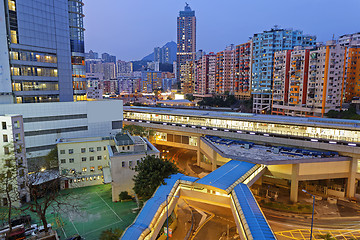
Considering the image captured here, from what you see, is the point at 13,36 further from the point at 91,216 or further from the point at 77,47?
the point at 91,216

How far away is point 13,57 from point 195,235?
54.3 meters

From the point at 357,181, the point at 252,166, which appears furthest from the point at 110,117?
the point at 357,181

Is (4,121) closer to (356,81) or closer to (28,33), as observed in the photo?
(28,33)

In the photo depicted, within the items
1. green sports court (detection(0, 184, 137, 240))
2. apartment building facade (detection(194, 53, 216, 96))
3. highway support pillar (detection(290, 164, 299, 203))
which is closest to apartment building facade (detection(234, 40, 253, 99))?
apartment building facade (detection(194, 53, 216, 96))

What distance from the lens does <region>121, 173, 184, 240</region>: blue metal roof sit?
74.5ft

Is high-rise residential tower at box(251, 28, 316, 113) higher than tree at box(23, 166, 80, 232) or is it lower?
higher

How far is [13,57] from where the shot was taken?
5381 centimetres

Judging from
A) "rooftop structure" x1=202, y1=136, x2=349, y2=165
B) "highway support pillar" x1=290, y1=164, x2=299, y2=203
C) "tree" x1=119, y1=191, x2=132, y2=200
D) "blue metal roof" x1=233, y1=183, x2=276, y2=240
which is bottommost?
"tree" x1=119, y1=191, x2=132, y2=200

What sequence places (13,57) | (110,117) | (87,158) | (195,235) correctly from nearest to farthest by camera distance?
(195,235) < (87,158) < (13,57) < (110,117)

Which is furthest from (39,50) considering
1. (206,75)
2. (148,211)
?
(206,75)

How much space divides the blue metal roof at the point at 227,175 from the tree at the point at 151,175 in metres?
5.47

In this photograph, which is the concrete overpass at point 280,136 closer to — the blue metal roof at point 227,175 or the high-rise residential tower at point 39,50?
the blue metal roof at point 227,175

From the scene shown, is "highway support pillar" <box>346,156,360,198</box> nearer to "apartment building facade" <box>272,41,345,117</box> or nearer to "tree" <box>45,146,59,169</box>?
"apartment building facade" <box>272,41,345,117</box>

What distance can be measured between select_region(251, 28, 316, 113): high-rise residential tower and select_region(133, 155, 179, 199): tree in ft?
301
